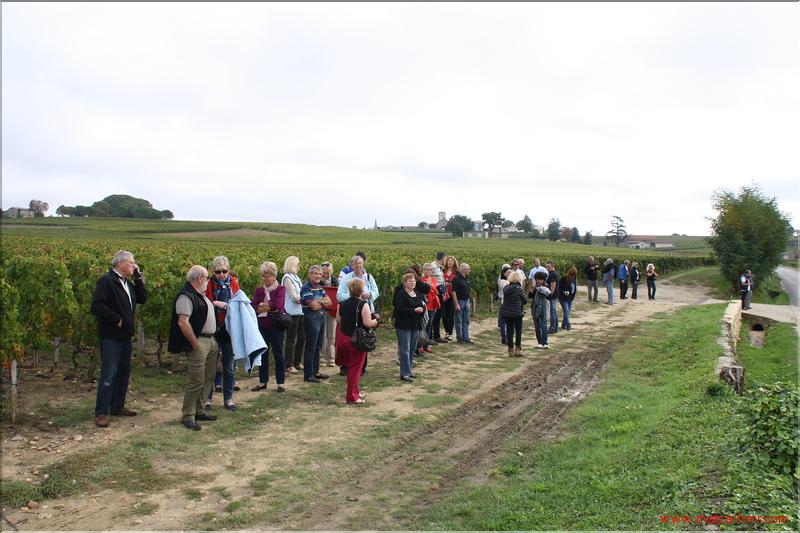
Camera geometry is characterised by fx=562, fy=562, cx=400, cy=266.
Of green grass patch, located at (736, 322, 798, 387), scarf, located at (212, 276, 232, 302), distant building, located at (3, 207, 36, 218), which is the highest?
distant building, located at (3, 207, 36, 218)

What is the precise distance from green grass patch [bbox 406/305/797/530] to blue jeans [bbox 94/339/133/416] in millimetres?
4464

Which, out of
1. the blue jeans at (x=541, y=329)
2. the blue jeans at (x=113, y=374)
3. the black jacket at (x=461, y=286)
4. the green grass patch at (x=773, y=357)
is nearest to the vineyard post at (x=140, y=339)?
the blue jeans at (x=113, y=374)

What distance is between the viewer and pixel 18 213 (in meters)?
88.1

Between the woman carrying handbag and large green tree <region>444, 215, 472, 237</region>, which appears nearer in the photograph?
the woman carrying handbag

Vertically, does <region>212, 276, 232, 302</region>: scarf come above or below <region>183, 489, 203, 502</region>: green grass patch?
above

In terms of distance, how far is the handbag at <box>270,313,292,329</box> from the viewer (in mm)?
8723

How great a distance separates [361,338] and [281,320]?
1332 millimetres

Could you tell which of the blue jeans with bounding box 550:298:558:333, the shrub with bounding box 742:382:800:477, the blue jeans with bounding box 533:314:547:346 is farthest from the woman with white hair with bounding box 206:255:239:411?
the blue jeans with bounding box 550:298:558:333

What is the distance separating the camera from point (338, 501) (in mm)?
5297

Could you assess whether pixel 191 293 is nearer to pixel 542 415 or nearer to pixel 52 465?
pixel 52 465

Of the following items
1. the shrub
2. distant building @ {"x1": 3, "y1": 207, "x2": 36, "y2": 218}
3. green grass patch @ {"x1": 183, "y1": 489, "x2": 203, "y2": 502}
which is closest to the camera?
the shrub

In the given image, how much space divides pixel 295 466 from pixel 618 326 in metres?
14.3

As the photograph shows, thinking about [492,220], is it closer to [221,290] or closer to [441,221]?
[441,221]

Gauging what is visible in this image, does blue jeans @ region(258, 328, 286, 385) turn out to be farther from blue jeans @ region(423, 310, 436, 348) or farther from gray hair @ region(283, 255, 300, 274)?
blue jeans @ region(423, 310, 436, 348)
